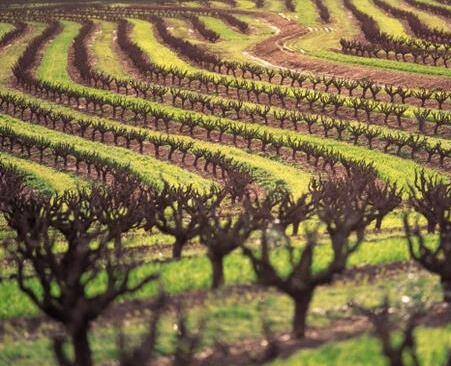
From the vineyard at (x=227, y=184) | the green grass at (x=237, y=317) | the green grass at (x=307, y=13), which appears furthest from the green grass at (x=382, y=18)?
the green grass at (x=237, y=317)

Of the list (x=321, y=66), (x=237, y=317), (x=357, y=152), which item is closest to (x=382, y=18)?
(x=321, y=66)

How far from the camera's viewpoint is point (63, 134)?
50.8 meters

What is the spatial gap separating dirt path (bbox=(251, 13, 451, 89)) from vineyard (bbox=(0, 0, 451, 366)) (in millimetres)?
264

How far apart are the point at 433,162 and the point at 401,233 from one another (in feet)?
56.2

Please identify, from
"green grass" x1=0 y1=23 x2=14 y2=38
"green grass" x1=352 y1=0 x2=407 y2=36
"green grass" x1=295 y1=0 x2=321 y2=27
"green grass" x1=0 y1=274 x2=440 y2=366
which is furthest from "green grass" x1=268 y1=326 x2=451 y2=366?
"green grass" x1=0 y1=23 x2=14 y2=38

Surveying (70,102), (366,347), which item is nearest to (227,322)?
(366,347)

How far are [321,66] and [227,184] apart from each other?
116 ft

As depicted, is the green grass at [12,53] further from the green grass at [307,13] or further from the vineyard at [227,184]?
the green grass at [307,13]

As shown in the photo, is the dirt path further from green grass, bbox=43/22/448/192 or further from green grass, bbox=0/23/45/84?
green grass, bbox=0/23/45/84

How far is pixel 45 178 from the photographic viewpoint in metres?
39.7

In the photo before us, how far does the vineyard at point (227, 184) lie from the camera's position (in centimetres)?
1482

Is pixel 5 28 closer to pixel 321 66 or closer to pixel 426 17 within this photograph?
pixel 321 66

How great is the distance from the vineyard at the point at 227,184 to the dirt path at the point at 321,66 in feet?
0.87

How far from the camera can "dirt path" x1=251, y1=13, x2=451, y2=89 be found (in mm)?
57922
